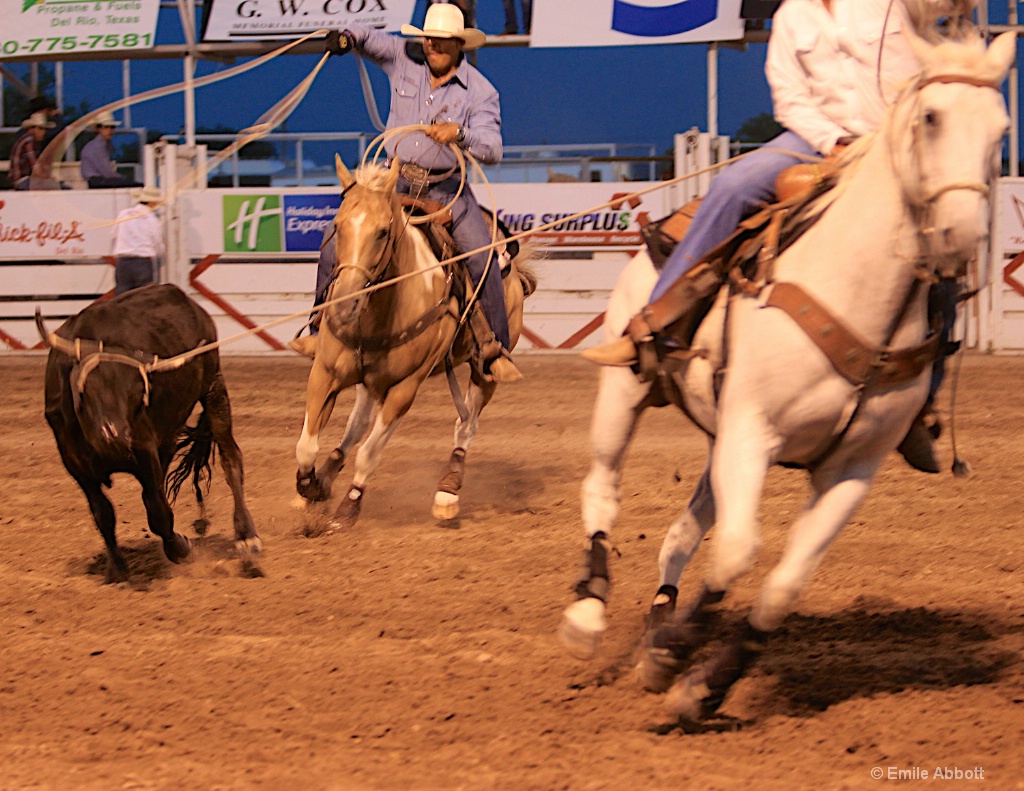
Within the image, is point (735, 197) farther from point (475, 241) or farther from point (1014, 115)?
point (1014, 115)

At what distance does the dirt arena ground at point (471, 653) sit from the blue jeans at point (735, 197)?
1386 millimetres

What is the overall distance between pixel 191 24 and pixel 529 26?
4416 millimetres

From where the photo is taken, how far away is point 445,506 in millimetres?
6426

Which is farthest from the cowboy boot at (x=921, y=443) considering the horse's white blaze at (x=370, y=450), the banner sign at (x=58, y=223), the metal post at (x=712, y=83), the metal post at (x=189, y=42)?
the metal post at (x=189, y=42)

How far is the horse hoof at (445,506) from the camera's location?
6.43m

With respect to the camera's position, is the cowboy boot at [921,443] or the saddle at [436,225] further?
the saddle at [436,225]

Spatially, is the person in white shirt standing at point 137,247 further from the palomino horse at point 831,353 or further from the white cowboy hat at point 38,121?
the palomino horse at point 831,353

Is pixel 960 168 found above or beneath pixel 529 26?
beneath

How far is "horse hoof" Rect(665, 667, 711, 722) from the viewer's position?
3.39 meters

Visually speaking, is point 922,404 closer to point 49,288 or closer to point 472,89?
point 472,89

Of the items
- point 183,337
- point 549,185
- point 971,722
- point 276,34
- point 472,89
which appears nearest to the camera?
point 971,722

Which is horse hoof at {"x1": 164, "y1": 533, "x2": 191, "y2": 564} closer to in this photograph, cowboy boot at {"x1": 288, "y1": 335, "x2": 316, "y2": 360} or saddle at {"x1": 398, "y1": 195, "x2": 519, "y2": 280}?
cowboy boot at {"x1": 288, "y1": 335, "x2": 316, "y2": 360}

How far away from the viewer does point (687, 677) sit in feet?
11.4

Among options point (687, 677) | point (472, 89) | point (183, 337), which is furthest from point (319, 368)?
point (687, 677)
